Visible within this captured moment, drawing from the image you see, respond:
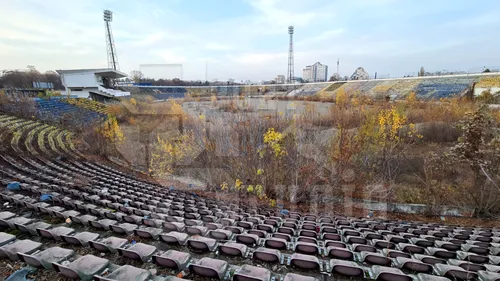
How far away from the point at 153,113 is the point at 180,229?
1563 inches

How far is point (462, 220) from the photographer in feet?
42.0

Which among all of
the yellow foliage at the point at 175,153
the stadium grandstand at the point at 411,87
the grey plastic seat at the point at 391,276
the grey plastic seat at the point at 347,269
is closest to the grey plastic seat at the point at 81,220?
the grey plastic seat at the point at 347,269

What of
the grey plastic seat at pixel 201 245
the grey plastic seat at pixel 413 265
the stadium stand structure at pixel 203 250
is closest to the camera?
the stadium stand structure at pixel 203 250

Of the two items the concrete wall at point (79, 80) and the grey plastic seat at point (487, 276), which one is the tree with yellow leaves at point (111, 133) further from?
the concrete wall at point (79, 80)

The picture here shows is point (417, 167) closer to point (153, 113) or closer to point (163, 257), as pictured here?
point (163, 257)

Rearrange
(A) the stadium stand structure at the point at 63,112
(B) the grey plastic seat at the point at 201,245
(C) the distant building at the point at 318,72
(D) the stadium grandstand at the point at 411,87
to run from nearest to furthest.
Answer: (B) the grey plastic seat at the point at 201,245
(A) the stadium stand structure at the point at 63,112
(D) the stadium grandstand at the point at 411,87
(C) the distant building at the point at 318,72

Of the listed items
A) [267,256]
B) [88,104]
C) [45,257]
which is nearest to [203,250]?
[267,256]

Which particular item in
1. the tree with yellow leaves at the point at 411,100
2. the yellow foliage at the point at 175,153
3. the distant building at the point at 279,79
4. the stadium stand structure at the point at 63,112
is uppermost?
the distant building at the point at 279,79

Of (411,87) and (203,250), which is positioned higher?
(411,87)

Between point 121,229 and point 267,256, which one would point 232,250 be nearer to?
point 267,256

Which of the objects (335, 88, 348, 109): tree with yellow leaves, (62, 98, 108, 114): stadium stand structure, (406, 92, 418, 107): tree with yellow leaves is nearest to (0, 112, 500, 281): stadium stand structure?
(335, 88, 348, 109): tree with yellow leaves

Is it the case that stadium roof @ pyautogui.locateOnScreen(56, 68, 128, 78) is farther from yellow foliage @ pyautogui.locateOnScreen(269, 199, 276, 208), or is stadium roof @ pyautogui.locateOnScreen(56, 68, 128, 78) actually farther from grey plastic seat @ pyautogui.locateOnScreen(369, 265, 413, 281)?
grey plastic seat @ pyautogui.locateOnScreen(369, 265, 413, 281)

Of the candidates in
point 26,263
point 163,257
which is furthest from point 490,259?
point 26,263

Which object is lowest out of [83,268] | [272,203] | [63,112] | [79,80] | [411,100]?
[272,203]
